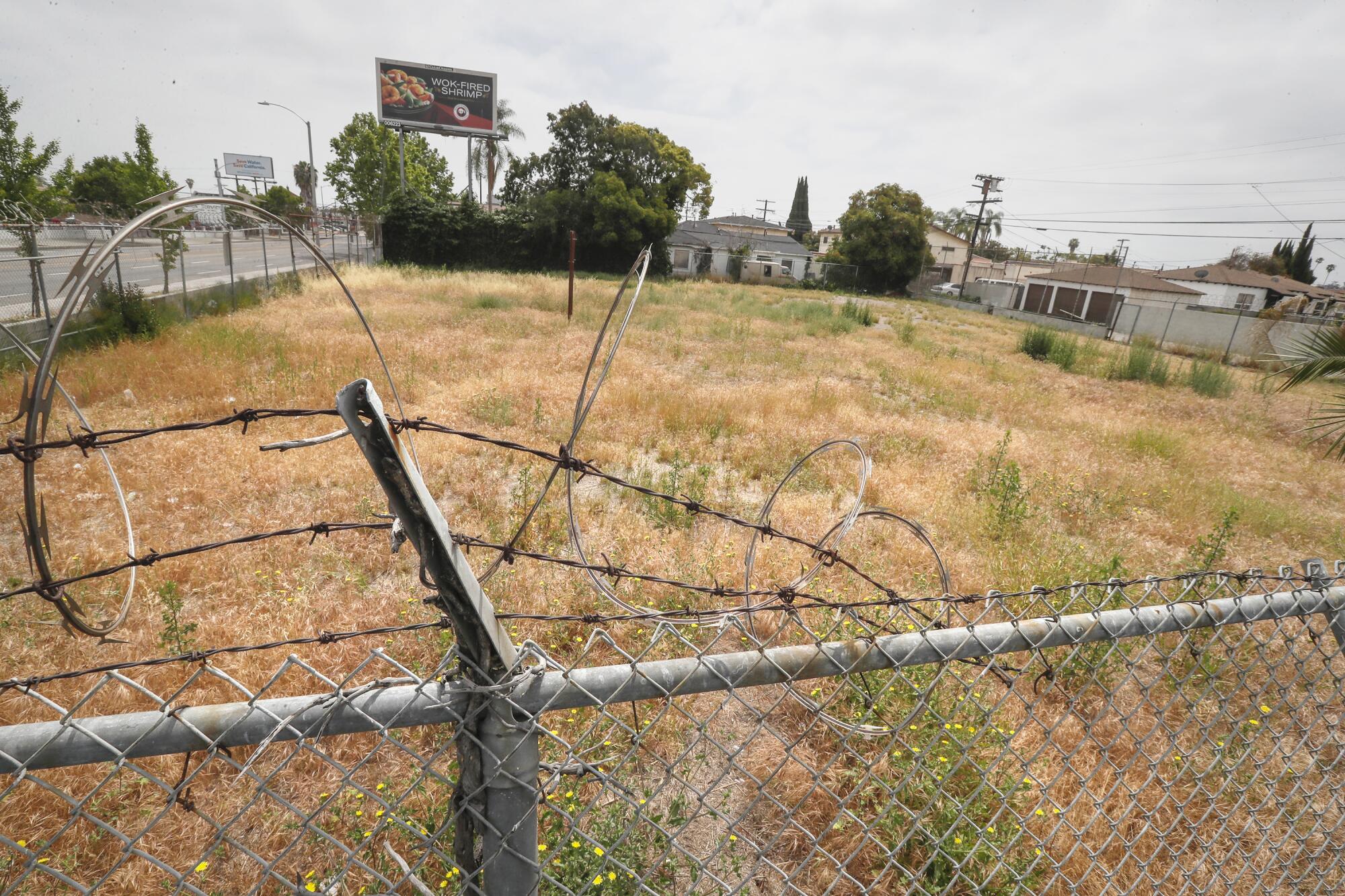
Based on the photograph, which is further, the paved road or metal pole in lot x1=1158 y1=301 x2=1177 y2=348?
metal pole in lot x1=1158 y1=301 x2=1177 y2=348

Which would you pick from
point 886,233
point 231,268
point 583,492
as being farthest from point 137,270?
point 886,233

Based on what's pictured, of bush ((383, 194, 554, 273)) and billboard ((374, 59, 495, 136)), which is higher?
billboard ((374, 59, 495, 136))

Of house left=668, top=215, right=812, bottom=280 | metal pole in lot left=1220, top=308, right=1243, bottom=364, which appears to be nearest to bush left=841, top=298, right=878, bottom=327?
metal pole in lot left=1220, top=308, right=1243, bottom=364

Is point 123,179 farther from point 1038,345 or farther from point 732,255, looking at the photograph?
point 1038,345

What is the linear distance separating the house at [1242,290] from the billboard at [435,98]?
41.3 meters

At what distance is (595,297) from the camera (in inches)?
717

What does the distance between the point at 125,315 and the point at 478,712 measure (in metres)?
11.6

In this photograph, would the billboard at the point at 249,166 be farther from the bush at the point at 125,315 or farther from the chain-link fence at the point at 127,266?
the bush at the point at 125,315

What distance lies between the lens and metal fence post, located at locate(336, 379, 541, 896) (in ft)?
2.70

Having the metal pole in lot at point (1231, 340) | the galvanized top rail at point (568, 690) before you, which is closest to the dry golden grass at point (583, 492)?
the galvanized top rail at point (568, 690)

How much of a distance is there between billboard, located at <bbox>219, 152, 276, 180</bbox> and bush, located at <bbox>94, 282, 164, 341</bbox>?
52.9 metres

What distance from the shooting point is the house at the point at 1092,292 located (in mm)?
34312

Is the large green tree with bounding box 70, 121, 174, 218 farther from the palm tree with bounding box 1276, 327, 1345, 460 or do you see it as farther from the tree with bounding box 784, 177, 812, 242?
the tree with bounding box 784, 177, 812, 242

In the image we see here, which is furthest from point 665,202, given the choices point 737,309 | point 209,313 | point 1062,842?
point 1062,842
